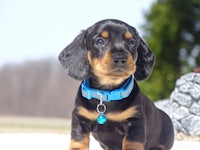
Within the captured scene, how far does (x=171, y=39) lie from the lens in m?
9.39

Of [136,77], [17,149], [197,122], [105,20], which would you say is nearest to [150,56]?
[136,77]

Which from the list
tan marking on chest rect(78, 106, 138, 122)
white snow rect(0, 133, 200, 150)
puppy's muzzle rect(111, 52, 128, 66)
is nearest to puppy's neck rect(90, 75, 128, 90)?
tan marking on chest rect(78, 106, 138, 122)

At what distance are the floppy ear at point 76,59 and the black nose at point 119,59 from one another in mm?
301

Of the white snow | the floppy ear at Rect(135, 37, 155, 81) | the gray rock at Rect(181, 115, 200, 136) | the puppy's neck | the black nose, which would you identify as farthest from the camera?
the gray rock at Rect(181, 115, 200, 136)

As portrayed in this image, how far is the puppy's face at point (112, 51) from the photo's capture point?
2.68 metres

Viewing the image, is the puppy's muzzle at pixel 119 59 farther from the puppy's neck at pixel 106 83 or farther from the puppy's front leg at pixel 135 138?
the puppy's front leg at pixel 135 138

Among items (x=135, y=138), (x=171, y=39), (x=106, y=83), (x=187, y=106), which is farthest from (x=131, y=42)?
(x=171, y=39)

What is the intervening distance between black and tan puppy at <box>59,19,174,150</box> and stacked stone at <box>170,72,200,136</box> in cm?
448

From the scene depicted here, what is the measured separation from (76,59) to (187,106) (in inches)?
192

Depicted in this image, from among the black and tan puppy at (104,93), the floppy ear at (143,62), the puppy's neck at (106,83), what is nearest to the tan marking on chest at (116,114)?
the black and tan puppy at (104,93)

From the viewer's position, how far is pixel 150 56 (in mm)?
3119

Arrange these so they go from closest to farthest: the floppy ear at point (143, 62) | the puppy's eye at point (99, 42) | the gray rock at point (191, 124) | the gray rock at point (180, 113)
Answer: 1. the puppy's eye at point (99, 42)
2. the floppy ear at point (143, 62)
3. the gray rock at point (191, 124)
4. the gray rock at point (180, 113)

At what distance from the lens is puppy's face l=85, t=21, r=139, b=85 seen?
268cm

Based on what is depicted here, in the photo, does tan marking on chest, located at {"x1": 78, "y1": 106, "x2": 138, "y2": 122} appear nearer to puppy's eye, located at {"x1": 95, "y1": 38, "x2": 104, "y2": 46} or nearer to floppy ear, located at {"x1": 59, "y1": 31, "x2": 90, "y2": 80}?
floppy ear, located at {"x1": 59, "y1": 31, "x2": 90, "y2": 80}
